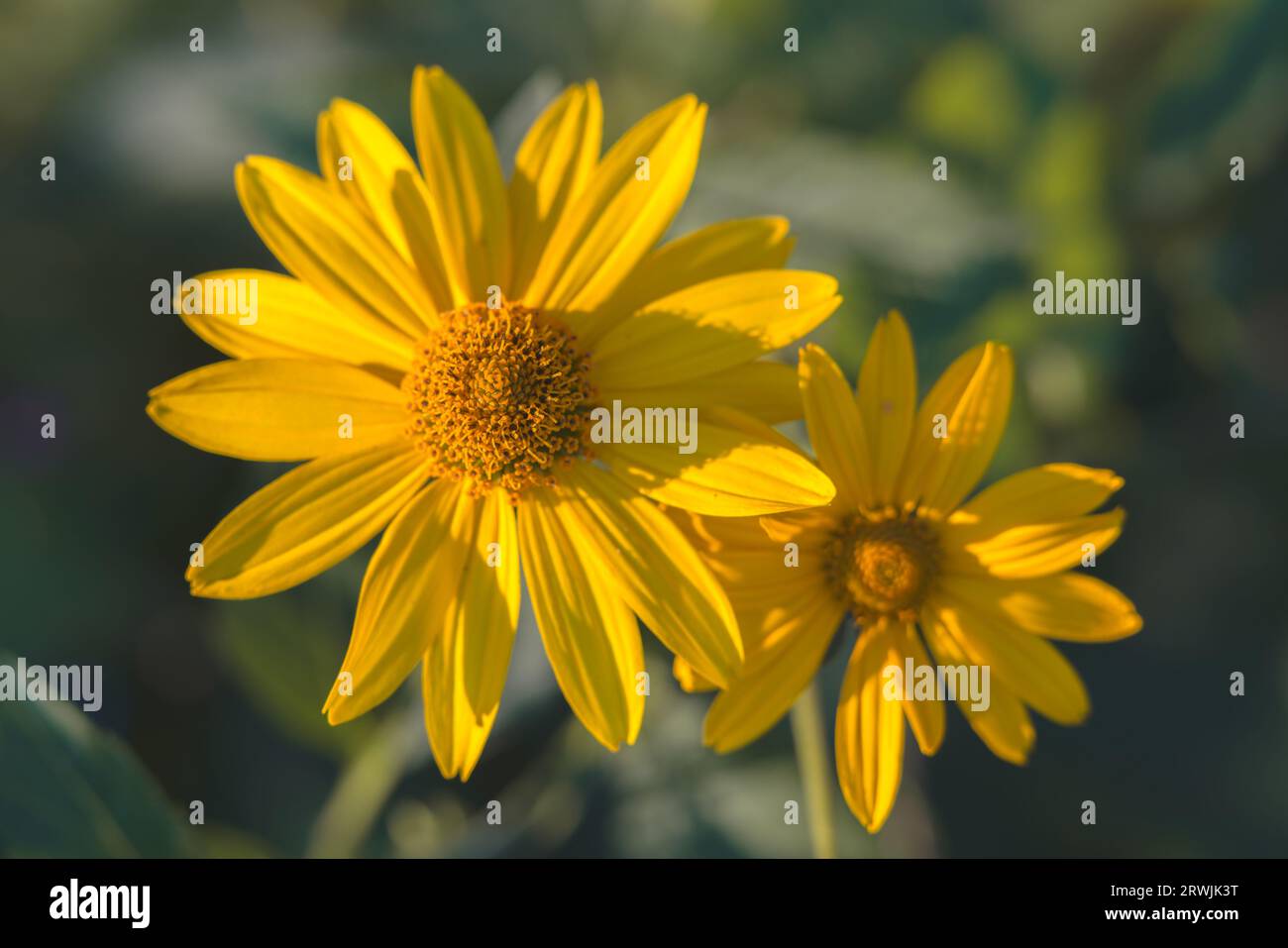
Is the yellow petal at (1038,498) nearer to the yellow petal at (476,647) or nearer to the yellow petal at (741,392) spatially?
the yellow petal at (741,392)

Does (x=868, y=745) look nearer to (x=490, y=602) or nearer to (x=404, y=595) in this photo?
(x=490, y=602)

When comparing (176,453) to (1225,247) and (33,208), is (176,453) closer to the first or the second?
(33,208)

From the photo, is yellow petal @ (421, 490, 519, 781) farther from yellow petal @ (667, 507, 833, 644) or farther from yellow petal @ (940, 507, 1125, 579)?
yellow petal @ (940, 507, 1125, 579)

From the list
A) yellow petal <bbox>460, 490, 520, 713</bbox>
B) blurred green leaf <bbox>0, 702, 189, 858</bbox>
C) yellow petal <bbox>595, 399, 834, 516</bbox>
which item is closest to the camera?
yellow petal <bbox>595, 399, 834, 516</bbox>

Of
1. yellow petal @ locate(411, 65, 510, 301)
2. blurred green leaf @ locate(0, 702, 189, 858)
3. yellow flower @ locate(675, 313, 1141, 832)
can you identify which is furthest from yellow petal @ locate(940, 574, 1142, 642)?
blurred green leaf @ locate(0, 702, 189, 858)

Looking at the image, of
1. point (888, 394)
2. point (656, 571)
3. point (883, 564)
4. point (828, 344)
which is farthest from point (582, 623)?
point (828, 344)

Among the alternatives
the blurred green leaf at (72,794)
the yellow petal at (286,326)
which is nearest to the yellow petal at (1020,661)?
the yellow petal at (286,326)

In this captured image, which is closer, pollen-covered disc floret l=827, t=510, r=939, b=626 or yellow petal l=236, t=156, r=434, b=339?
yellow petal l=236, t=156, r=434, b=339
